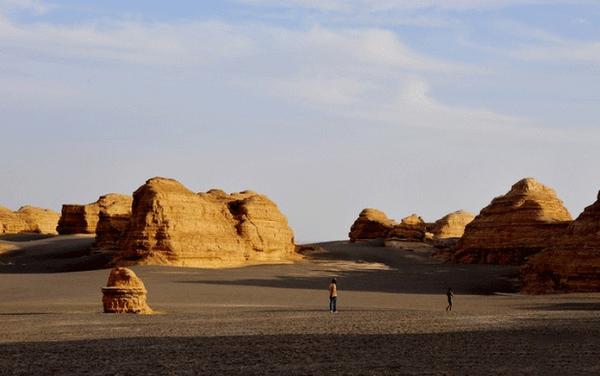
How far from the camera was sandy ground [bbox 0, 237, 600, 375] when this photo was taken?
15977mm

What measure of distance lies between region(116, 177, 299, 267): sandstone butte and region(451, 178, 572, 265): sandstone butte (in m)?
14.2

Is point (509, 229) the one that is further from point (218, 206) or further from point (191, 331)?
point (191, 331)

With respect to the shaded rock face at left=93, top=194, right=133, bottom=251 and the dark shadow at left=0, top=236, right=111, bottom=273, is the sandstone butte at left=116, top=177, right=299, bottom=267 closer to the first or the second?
the dark shadow at left=0, top=236, right=111, bottom=273

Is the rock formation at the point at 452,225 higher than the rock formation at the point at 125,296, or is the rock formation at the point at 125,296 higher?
the rock formation at the point at 452,225

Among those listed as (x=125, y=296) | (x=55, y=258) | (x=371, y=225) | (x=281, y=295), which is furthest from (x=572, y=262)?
(x=371, y=225)

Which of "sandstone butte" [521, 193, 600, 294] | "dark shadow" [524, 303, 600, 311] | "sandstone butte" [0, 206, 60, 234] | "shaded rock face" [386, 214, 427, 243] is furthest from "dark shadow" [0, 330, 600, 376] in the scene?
"sandstone butte" [0, 206, 60, 234]

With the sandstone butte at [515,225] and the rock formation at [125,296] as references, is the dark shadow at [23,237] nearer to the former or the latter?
the sandstone butte at [515,225]

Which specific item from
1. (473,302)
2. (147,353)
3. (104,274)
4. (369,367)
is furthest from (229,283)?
(369,367)

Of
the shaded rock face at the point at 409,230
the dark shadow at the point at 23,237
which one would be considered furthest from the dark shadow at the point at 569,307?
the dark shadow at the point at 23,237

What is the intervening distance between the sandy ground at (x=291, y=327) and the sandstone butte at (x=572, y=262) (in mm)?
1511

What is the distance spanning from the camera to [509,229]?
61.4 meters

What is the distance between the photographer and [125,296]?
1216 inches

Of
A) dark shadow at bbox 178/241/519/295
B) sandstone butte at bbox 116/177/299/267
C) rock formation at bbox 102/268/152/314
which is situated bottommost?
rock formation at bbox 102/268/152/314

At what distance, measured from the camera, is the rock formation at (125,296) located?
3084cm
